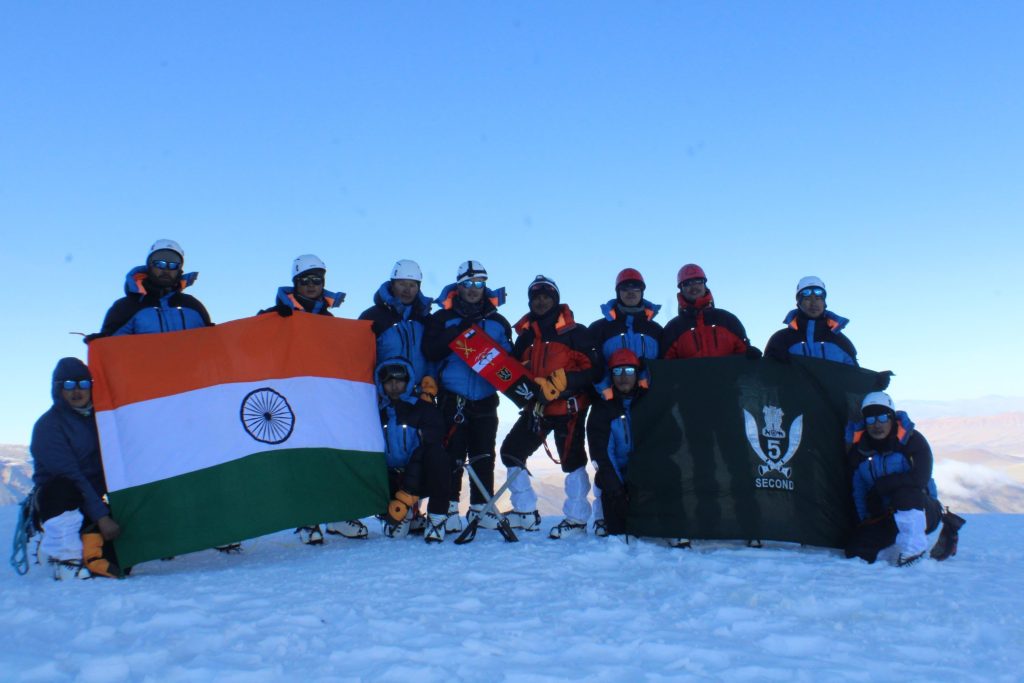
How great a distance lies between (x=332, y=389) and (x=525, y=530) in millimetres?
2558

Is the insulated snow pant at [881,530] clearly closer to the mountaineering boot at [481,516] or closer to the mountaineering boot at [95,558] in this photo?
the mountaineering boot at [481,516]

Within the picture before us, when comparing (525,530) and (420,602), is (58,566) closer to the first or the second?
(420,602)

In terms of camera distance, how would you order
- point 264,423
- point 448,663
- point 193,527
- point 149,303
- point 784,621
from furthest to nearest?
point 149,303, point 264,423, point 193,527, point 784,621, point 448,663

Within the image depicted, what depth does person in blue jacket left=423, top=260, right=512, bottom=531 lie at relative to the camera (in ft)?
25.1

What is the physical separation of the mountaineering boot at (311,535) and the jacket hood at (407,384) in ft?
4.64

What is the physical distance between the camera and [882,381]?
268 inches

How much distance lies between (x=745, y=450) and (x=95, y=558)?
5.40m

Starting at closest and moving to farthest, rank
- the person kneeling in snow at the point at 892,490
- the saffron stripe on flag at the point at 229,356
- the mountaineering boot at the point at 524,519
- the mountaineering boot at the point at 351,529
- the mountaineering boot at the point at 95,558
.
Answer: the mountaineering boot at the point at 95,558, the person kneeling in snow at the point at 892,490, the saffron stripe on flag at the point at 229,356, the mountaineering boot at the point at 351,529, the mountaineering boot at the point at 524,519

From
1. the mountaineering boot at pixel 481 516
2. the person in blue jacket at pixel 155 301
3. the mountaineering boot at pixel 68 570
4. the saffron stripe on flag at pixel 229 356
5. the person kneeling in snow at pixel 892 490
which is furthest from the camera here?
the mountaineering boot at pixel 481 516

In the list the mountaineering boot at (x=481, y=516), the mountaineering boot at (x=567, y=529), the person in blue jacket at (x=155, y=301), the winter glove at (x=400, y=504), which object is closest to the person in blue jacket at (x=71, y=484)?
the person in blue jacket at (x=155, y=301)

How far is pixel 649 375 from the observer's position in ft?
23.0

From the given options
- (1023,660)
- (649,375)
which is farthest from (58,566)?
(1023,660)

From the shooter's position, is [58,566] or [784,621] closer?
[784,621]

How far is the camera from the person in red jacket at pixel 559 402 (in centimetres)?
748
